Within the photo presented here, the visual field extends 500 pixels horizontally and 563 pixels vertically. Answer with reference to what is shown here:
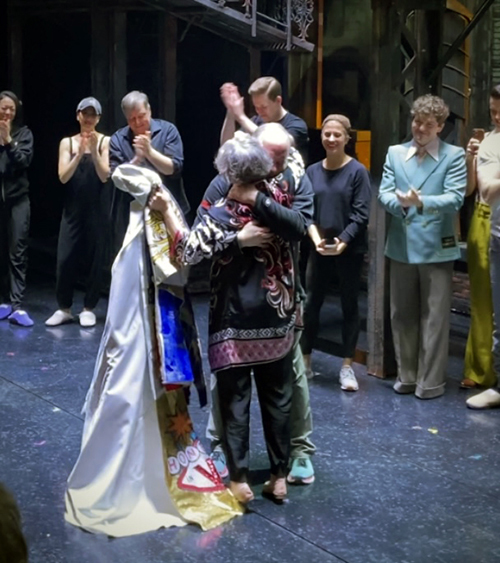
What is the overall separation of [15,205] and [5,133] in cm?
55

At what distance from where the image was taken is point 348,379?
6.17 metres

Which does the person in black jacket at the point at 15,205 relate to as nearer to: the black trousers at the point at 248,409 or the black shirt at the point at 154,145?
the black shirt at the point at 154,145

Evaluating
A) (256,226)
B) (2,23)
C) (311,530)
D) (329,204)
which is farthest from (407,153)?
(2,23)

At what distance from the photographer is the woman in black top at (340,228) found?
Answer: 5.98 metres

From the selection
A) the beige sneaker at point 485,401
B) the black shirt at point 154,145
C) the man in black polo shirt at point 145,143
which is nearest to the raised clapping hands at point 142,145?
the man in black polo shirt at point 145,143

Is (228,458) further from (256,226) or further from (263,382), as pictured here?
(256,226)

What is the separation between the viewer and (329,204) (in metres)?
6.07

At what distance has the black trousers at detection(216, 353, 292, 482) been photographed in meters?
4.16

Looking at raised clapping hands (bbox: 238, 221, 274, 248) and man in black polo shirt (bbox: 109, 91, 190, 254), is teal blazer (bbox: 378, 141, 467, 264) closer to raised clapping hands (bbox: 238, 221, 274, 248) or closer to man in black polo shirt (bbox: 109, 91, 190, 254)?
man in black polo shirt (bbox: 109, 91, 190, 254)

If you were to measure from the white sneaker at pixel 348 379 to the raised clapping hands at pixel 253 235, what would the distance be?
7.47ft

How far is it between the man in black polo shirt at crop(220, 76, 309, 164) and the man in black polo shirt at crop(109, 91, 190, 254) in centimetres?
117

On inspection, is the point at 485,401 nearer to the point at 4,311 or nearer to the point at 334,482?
the point at 334,482

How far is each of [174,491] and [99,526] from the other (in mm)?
315

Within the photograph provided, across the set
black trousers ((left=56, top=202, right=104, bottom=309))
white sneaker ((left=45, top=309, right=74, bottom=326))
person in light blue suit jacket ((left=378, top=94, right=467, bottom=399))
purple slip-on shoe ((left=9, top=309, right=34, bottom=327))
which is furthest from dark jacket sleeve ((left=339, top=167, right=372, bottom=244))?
purple slip-on shoe ((left=9, top=309, right=34, bottom=327))
